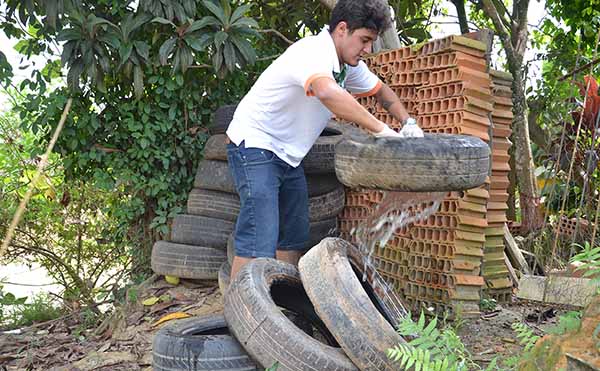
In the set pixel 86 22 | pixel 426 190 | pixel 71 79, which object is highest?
pixel 86 22

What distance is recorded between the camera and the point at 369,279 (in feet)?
13.2

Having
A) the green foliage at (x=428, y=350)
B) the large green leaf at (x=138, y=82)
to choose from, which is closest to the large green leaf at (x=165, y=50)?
the large green leaf at (x=138, y=82)

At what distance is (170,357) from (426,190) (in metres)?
1.56

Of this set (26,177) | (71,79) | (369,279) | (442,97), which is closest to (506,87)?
(442,97)

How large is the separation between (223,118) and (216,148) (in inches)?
11.7

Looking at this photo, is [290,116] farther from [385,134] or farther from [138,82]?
[138,82]

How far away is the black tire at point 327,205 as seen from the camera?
16.9 feet

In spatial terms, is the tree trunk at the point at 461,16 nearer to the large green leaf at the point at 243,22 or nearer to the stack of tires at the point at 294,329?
the large green leaf at the point at 243,22

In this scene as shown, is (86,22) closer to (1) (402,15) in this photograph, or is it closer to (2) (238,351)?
(2) (238,351)

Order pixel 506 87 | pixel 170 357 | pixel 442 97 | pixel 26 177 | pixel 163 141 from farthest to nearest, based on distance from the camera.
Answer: pixel 26 177
pixel 163 141
pixel 506 87
pixel 442 97
pixel 170 357

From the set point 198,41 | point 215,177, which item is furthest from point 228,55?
point 215,177

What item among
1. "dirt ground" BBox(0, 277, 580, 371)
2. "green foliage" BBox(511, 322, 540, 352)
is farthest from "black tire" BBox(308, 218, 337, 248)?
"green foliage" BBox(511, 322, 540, 352)

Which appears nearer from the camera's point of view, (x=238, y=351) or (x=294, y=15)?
(x=238, y=351)

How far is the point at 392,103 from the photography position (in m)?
4.29
